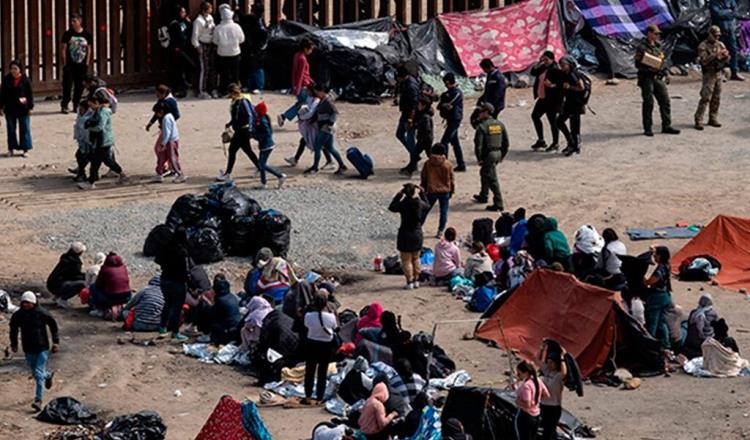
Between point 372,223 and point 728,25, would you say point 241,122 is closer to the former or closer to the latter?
point 372,223

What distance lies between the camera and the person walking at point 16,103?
28078 mm

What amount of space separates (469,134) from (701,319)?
10559mm

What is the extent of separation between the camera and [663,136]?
3127cm

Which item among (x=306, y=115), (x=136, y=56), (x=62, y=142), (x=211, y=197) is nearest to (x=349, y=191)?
(x=306, y=115)

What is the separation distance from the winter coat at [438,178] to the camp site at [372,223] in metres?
0.05

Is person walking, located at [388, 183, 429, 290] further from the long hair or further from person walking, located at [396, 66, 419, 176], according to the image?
the long hair

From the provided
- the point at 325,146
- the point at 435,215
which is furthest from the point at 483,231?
the point at 325,146

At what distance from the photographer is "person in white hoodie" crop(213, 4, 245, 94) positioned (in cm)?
3197

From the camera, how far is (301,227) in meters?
25.7

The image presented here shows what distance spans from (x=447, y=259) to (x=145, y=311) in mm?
3964

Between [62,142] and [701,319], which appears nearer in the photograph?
[701,319]

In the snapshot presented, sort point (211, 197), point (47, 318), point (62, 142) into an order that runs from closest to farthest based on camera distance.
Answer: point (47, 318), point (211, 197), point (62, 142)

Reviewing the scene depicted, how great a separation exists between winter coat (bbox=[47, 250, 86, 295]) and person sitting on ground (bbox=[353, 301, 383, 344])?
12.5 ft

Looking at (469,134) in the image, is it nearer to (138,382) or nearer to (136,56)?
(136,56)
